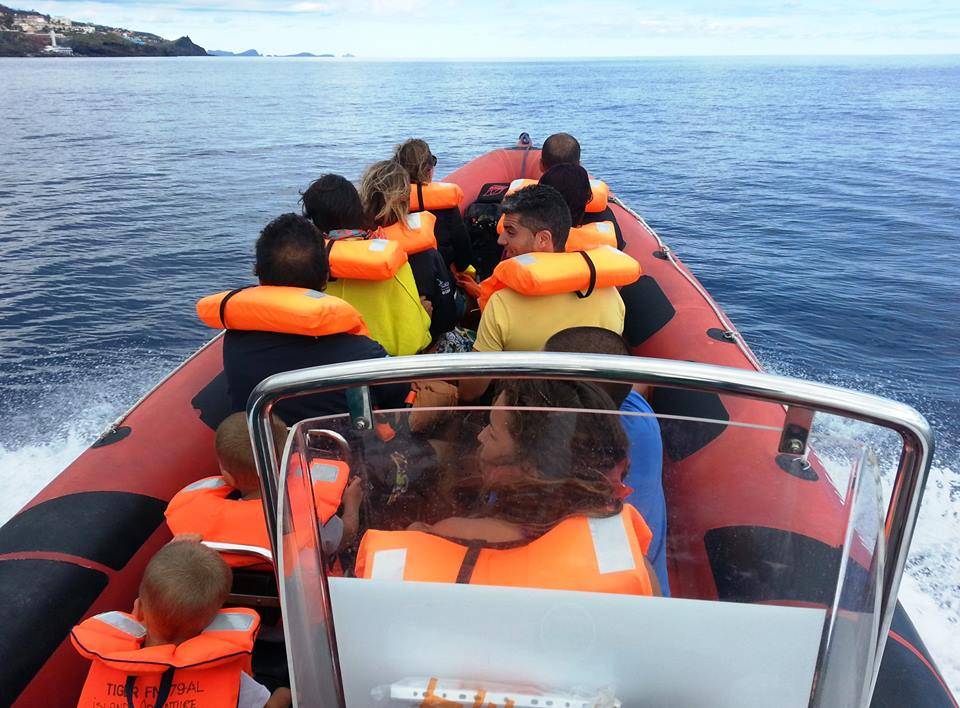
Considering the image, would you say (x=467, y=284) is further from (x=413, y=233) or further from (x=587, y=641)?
(x=587, y=641)

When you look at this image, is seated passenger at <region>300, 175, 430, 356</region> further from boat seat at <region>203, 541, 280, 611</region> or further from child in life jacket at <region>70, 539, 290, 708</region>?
child in life jacket at <region>70, 539, 290, 708</region>

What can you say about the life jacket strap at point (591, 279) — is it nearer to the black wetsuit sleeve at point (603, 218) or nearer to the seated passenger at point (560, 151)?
the seated passenger at point (560, 151)

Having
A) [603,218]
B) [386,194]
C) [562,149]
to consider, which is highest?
[562,149]

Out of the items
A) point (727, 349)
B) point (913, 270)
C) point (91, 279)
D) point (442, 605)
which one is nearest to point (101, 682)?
point (442, 605)

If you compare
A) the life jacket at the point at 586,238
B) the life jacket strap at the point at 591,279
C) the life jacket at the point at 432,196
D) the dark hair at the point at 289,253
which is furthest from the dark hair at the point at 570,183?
the dark hair at the point at 289,253

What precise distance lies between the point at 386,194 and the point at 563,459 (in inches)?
78.1

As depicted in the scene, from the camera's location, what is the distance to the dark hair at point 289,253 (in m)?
1.80

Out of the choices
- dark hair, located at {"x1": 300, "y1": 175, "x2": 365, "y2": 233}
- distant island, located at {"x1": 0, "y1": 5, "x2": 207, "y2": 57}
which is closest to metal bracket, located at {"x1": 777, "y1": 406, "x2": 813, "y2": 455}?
dark hair, located at {"x1": 300, "y1": 175, "x2": 365, "y2": 233}

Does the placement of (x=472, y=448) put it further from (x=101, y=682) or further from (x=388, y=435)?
(x=101, y=682)

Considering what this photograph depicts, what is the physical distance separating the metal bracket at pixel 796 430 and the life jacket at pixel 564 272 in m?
1.30

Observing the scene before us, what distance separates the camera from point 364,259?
2297 millimetres

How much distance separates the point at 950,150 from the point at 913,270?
29.0 feet

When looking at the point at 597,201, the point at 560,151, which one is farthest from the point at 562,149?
the point at 597,201

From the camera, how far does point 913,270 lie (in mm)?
6910
